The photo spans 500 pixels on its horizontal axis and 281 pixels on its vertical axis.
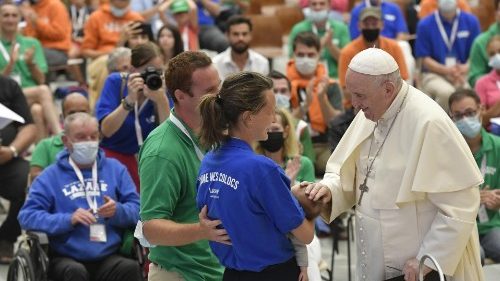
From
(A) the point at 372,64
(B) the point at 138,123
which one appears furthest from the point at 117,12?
(A) the point at 372,64

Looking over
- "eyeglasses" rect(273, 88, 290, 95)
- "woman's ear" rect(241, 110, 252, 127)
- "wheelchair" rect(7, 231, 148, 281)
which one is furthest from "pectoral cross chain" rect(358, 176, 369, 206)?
"eyeglasses" rect(273, 88, 290, 95)

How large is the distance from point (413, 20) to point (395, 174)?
8.90 metres

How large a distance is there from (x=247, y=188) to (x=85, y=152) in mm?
2819

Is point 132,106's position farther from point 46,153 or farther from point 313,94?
point 313,94

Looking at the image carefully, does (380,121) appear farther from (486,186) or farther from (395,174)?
(486,186)

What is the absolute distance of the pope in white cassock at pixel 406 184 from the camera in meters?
4.01

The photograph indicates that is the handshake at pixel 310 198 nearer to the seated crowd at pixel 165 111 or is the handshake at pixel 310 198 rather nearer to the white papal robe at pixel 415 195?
the seated crowd at pixel 165 111

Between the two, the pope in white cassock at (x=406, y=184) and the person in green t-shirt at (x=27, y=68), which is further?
the person in green t-shirt at (x=27, y=68)

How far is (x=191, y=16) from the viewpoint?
10.9 metres

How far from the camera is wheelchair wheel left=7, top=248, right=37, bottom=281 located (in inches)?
243

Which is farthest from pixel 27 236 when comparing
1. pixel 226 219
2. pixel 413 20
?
pixel 413 20

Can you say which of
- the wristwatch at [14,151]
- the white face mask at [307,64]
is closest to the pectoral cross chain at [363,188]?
the wristwatch at [14,151]

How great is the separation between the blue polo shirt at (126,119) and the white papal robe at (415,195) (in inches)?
94.7

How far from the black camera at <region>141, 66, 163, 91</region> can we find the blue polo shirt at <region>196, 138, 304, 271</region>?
2141 millimetres
